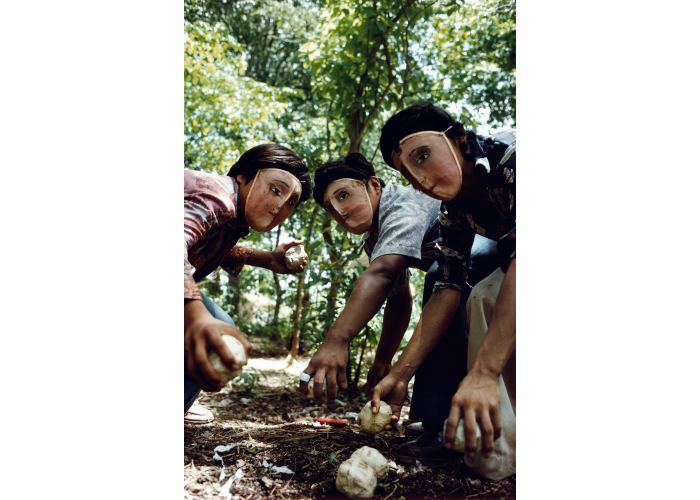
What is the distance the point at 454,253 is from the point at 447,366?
477 mm

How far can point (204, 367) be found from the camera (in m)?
1.11

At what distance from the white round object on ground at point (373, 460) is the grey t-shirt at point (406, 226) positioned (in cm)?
60

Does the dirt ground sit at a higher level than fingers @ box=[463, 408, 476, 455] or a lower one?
lower

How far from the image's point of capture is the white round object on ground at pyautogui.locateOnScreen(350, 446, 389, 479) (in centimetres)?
148

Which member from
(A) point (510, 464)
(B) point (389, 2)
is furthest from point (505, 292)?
(B) point (389, 2)

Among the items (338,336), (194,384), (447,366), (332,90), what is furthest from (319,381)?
(332,90)

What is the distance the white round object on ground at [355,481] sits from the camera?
142cm

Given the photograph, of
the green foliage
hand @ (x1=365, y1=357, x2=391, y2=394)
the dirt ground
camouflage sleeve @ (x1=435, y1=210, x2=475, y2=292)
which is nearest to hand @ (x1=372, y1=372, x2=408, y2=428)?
the dirt ground

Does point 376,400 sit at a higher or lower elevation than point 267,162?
lower

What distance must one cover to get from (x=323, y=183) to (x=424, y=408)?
3.08 ft

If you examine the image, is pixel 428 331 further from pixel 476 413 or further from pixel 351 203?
pixel 351 203

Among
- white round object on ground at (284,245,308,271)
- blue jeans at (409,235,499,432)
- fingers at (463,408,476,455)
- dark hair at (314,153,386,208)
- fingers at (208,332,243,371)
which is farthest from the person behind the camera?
white round object on ground at (284,245,308,271)

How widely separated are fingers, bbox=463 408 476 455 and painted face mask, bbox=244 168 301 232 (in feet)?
2.78

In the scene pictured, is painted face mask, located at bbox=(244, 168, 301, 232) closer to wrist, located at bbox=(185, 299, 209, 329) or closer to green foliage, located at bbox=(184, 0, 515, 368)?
wrist, located at bbox=(185, 299, 209, 329)
